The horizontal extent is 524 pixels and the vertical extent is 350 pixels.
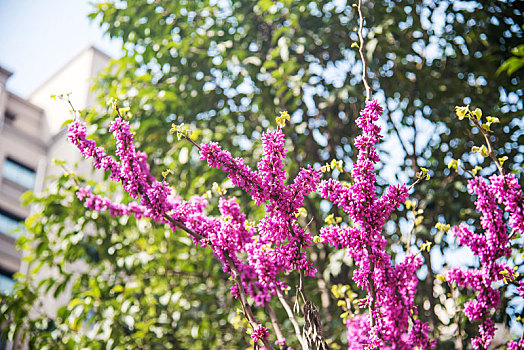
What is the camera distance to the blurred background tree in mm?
3307

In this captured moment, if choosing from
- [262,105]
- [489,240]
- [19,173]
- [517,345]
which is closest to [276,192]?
[489,240]

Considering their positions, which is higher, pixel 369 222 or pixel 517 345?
pixel 369 222

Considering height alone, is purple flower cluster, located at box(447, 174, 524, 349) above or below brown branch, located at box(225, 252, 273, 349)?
above

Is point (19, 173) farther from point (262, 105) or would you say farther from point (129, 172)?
point (129, 172)

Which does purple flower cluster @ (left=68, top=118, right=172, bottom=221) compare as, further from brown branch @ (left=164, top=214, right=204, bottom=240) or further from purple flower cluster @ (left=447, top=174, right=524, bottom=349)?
purple flower cluster @ (left=447, top=174, right=524, bottom=349)

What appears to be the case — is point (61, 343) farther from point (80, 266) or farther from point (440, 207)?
point (80, 266)

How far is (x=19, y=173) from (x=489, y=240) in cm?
1393

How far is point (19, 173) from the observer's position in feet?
45.6

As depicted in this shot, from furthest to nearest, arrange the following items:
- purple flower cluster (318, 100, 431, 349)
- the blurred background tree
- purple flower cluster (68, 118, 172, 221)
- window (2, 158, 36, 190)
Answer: window (2, 158, 36, 190) → the blurred background tree → purple flower cluster (68, 118, 172, 221) → purple flower cluster (318, 100, 431, 349)

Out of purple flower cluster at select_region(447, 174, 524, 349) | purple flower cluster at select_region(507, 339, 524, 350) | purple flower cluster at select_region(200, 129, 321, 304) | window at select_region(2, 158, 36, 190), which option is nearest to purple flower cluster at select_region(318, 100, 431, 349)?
purple flower cluster at select_region(200, 129, 321, 304)

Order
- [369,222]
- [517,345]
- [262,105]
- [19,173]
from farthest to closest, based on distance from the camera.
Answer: [19,173] → [262,105] → [517,345] → [369,222]

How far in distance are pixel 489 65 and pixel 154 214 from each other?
2.34 metres

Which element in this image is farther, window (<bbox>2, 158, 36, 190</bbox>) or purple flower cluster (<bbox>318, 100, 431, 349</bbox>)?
window (<bbox>2, 158, 36, 190</bbox>)

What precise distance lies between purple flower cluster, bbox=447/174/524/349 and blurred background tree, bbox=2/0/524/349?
127 centimetres
